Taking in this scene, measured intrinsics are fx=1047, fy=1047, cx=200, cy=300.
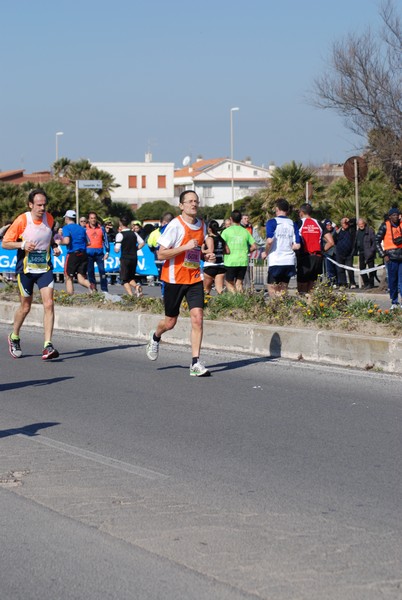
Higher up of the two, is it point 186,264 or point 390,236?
point 390,236

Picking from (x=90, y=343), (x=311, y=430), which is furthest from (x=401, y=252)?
(x=311, y=430)

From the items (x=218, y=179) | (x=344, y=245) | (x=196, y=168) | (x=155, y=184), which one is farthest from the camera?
(x=196, y=168)

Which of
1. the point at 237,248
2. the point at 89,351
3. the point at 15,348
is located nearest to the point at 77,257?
the point at 237,248

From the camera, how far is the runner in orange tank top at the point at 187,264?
35.8ft

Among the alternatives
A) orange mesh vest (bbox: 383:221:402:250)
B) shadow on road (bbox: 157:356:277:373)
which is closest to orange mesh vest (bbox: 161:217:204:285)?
shadow on road (bbox: 157:356:277:373)

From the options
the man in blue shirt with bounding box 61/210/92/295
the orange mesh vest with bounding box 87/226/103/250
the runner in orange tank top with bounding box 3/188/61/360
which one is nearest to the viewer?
the runner in orange tank top with bounding box 3/188/61/360

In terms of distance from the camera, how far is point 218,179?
397 ft

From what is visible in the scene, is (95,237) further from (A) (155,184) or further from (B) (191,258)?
(A) (155,184)

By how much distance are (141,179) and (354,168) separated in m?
95.8

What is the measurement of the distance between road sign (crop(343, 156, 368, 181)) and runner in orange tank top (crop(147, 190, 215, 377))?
13405 millimetres

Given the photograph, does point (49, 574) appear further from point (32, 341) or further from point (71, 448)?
point (32, 341)

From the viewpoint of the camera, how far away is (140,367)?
1213 cm

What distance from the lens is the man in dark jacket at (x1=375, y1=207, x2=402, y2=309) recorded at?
18.1 m

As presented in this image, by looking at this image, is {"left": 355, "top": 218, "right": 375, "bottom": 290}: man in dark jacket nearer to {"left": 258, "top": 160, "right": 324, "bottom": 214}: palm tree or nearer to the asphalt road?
the asphalt road
